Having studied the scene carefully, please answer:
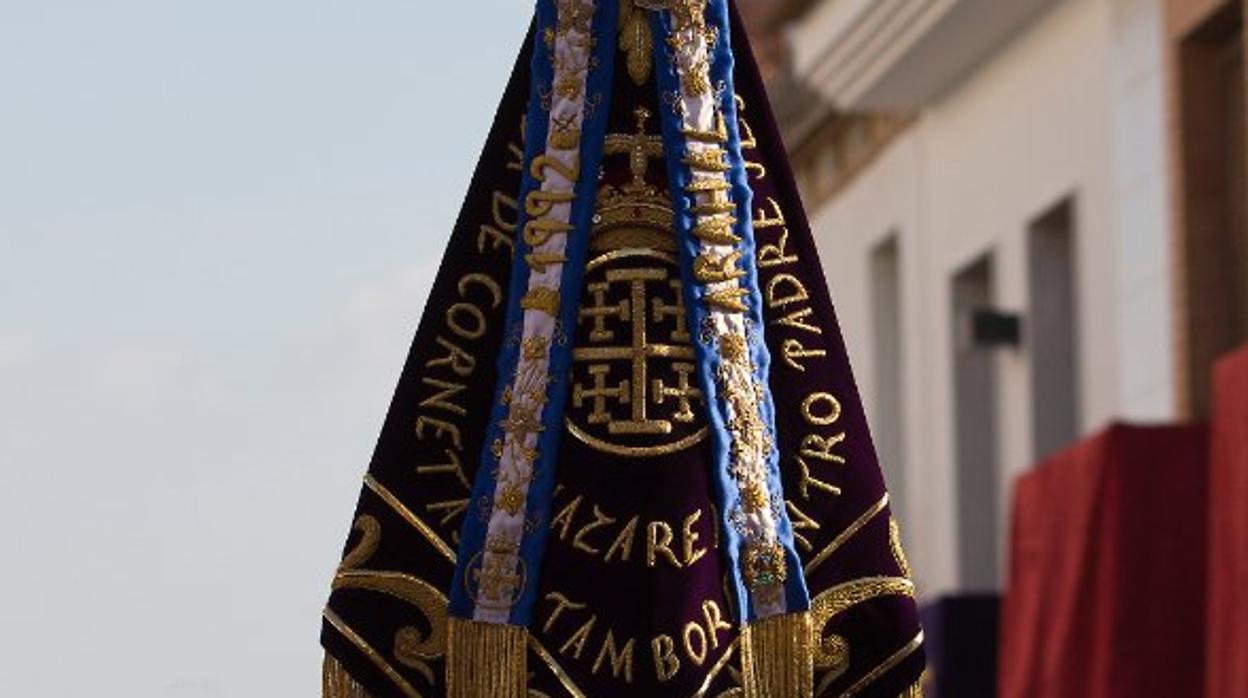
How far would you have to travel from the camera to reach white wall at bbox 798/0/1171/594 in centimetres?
1961

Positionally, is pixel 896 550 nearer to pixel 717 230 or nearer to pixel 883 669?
pixel 883 669

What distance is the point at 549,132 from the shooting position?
6.88m

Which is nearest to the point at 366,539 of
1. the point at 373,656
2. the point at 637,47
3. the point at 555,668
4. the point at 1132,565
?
the point at 373,656

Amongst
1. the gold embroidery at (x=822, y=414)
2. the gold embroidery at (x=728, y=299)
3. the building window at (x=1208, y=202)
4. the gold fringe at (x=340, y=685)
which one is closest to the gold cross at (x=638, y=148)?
the gold embroidery at (x=728, y=299)

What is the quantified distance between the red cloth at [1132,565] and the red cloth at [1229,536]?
565mm

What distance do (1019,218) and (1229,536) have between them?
4824mm

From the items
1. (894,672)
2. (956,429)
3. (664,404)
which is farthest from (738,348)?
(956,429)

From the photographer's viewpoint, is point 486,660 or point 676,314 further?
point 676,314

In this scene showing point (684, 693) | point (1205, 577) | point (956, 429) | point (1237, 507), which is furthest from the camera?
point (956, 429)

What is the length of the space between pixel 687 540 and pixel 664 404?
24 cm

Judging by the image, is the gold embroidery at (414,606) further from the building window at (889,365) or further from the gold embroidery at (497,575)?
the building window at (889,365)

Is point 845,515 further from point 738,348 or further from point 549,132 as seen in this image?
point 549,132

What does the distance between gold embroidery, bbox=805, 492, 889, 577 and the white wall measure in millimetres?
12458

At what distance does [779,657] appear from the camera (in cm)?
667
